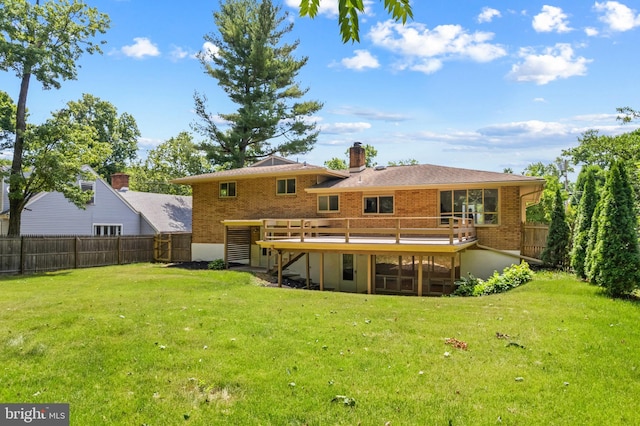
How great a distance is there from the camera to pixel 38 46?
20.0 m

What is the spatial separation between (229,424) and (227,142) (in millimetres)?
30525

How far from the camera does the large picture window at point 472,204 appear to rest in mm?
17453

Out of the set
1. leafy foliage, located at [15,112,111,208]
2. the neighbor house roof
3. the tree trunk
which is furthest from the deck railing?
the tree trunk

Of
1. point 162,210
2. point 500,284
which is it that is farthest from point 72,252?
point 500,284

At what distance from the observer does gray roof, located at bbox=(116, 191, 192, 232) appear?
30.5m

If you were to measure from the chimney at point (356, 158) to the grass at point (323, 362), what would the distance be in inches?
561

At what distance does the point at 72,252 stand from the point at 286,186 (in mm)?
11328

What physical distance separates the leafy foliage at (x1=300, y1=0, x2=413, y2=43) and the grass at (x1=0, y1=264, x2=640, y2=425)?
4.01m

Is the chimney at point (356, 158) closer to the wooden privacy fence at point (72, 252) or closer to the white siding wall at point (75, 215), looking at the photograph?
the wooden privacy fence at point (72, 252)

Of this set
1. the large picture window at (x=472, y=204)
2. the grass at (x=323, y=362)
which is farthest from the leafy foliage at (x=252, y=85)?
the grass at (x=323, y=362)

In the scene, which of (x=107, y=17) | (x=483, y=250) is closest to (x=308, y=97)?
(x=107, y=17)

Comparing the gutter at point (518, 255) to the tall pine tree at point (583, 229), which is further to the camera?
the gutter at point (518, 255)

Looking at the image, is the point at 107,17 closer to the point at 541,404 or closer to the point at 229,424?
the point at 229,424

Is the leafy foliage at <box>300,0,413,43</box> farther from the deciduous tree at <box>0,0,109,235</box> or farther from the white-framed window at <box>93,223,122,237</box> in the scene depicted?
the white-framed window at <box>93,223,122,237</box>
